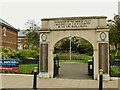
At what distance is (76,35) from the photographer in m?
16.3

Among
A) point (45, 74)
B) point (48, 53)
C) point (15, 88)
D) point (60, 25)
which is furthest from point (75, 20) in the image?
point (15, 88)

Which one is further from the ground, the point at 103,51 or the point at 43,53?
the point at 103,51

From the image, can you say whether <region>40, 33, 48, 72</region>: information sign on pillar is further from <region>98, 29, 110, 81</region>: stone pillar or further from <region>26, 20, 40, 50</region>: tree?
<region>26, 20, 40, 50</region>: tree

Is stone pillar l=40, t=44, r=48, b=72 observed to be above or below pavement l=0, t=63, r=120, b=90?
above

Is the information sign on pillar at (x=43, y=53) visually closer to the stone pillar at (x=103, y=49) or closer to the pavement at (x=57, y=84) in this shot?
the pavement at (x=57, y=84)

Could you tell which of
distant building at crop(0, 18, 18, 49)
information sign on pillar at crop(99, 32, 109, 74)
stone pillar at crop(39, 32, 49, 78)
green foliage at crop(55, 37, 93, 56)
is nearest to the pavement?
stone pillar at crop(39, 32, 49, 78)

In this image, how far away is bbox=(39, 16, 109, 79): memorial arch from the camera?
52.4ft

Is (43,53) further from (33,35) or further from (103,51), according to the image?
(33,35)

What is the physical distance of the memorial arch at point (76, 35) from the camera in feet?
52.4

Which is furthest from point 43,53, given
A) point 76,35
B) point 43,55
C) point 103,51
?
point 103,51

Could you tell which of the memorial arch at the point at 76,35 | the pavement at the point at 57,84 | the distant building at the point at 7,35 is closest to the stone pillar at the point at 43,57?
the memorial arch at the point at 76,35

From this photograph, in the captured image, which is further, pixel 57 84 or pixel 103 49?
pixel 103 49

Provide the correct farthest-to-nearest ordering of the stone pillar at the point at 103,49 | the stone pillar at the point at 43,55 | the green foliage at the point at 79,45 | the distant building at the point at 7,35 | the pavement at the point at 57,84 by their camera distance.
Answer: the green foliage at the point at 79,45 → the distant building at the point at 7,35 → the stone pillar at the point at 43,55 → the stone pillar at the point at 103,49 → the pavement at the point at 57,84

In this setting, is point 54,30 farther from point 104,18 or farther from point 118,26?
point 118,26
